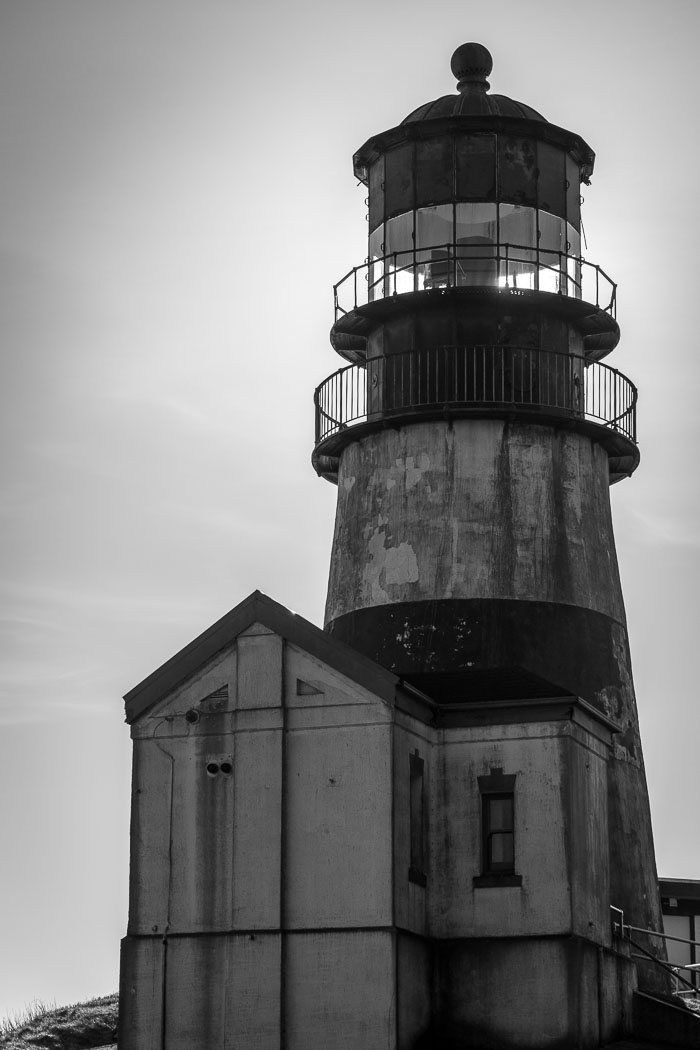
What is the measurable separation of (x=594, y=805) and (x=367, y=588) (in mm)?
5346

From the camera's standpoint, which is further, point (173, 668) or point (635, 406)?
point (635, 406)

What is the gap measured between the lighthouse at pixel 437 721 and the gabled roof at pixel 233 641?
4cm

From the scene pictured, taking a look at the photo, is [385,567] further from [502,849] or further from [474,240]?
[502,849]

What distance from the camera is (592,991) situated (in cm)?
3103

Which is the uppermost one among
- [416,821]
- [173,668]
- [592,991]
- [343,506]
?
[343,506]

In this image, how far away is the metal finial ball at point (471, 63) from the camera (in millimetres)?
37625

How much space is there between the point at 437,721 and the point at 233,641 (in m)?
3.00

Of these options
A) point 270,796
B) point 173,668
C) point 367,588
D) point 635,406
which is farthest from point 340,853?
point 635,406

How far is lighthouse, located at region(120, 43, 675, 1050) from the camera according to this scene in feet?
100

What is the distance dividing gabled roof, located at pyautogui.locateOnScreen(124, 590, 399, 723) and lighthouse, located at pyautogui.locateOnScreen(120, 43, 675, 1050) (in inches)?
1.6

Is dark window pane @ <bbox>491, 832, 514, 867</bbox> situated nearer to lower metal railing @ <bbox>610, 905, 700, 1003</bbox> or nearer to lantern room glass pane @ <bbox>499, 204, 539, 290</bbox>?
lower metal railing @ <bbox>610, 905, 700, 1003</bbox>

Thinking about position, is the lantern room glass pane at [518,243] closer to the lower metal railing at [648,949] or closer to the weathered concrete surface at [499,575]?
the weathered concrete surface at [499,575]

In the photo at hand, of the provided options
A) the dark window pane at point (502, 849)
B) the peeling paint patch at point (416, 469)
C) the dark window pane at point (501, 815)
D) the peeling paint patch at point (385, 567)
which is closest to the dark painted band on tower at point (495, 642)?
the peeling paint patch at point (385, 567)

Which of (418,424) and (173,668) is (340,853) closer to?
(173,668)
